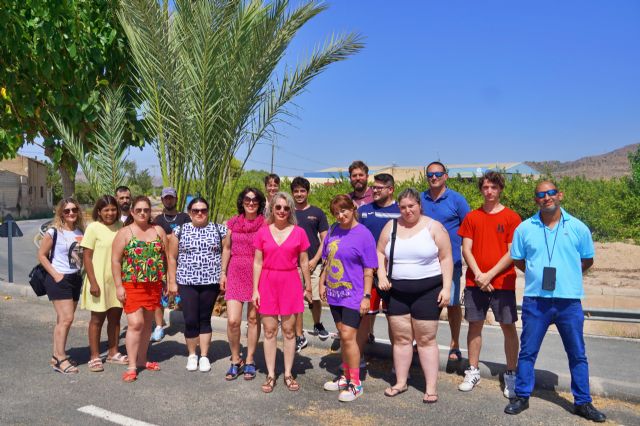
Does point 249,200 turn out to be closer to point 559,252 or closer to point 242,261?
point 242,261

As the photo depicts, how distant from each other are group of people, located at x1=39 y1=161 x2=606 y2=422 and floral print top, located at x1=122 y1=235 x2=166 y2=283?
0.01 m

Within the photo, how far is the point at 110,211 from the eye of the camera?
5.56m

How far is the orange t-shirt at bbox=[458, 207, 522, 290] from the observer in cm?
491

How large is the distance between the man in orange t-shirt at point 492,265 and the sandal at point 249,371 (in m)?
1.87

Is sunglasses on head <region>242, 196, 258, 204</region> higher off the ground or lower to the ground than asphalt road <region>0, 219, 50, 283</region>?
higher

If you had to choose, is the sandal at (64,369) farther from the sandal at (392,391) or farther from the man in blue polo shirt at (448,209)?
the man in blue polo shirt at (448,209)

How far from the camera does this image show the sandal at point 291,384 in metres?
5.08

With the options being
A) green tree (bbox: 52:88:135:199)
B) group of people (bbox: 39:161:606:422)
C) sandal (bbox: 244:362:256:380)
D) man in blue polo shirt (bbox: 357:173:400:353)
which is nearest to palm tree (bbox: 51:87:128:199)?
green tree (bbox: 52:88:135:199)

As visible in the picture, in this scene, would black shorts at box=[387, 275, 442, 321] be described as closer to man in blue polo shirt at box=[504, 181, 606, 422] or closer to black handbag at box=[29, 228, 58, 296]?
man in blue polo shirt at box=[504, 181, 606, 422]

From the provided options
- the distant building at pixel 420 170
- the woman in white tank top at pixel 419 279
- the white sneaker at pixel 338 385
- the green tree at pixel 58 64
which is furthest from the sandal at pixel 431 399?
the distant building at pixel 420 170

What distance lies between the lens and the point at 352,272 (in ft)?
16.2

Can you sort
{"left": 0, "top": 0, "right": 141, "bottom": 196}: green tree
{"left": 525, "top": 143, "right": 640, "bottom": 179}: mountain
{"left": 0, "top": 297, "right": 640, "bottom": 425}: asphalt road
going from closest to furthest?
{"left": 0, "top": 297, "right": 640, "bottom": 425}: asphalt road
{"left": 0, "top": 0, "right": 141, "bottom": 196}: green tree
{"left": 525, "top": 143, "right": 640, "bottom": 179}: mountain

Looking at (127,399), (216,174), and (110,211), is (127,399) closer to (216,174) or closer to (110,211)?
(110,211)

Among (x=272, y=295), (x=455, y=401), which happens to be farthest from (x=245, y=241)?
(x=455, y=401)
